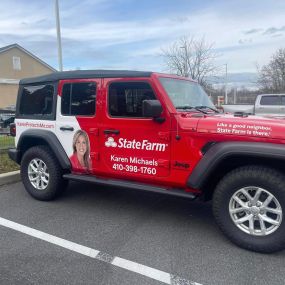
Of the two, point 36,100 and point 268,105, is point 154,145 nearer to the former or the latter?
point 36,100

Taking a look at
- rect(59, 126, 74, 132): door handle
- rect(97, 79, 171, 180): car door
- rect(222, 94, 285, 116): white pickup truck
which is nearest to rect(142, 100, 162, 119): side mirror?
rect(97, 79, 171, 180): car door

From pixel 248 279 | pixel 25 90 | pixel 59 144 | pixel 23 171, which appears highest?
pixel 25 90

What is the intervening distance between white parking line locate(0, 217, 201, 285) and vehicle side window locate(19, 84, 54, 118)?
1752 mm

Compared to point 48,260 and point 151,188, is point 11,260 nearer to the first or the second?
point 48,260

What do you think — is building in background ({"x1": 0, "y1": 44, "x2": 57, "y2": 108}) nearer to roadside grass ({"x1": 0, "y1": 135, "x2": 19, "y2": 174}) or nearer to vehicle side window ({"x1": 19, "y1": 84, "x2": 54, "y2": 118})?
roadside grass ({"x1": 0, "y1": 135, "x2": 19, "y2": 174})

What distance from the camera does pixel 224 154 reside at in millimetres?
3600

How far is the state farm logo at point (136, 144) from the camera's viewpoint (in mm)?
4094

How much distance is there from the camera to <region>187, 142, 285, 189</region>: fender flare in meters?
3.40

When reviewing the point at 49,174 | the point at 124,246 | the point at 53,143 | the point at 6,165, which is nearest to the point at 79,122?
the point at 53,143

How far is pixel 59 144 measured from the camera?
5020 mm

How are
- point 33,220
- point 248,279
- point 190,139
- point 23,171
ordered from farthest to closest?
point 23,171, point 33,220, point 190,139, point 248,279

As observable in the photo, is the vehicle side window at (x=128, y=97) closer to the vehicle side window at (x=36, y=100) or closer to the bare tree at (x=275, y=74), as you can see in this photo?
the vehicle side window at (x=36, y=100)

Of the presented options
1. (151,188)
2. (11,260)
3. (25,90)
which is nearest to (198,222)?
(151,188)

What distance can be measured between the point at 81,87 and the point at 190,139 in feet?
5.93
